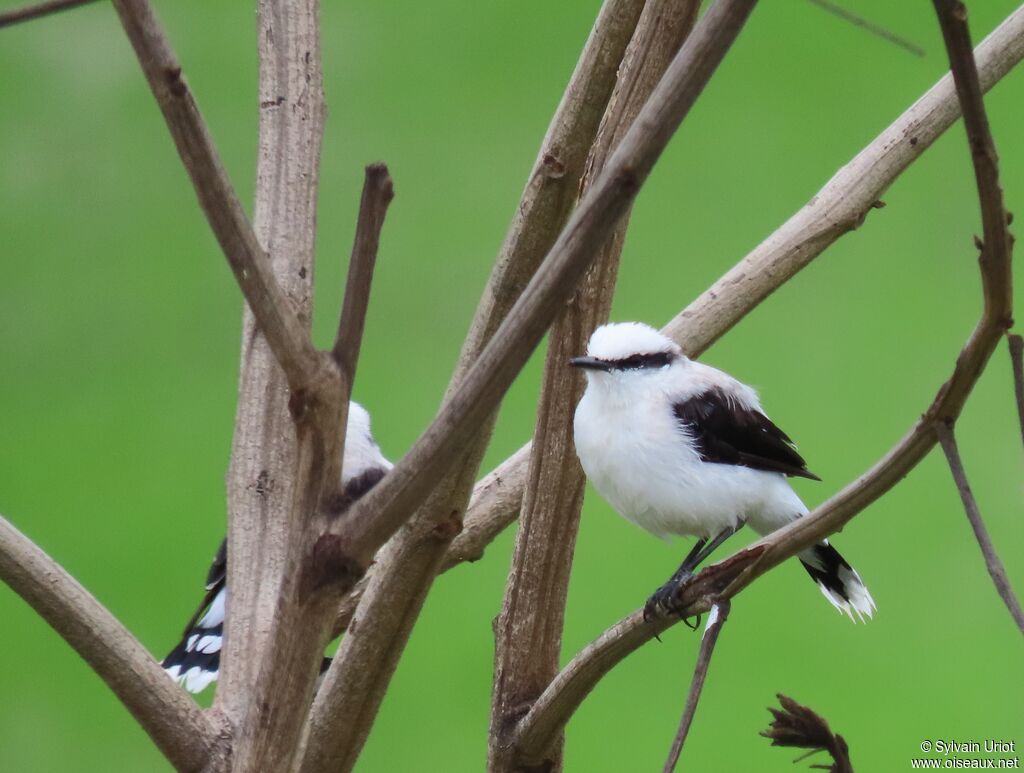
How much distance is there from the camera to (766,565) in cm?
90

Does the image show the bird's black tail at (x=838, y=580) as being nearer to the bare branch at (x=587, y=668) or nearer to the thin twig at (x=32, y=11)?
the bare branch at (x=587, y=668)

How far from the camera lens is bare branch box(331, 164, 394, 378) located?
847 millimetres

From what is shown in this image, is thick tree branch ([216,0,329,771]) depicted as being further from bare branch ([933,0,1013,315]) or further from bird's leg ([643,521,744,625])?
bare branch ([933,0,1013,315])

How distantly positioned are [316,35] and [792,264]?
584mm

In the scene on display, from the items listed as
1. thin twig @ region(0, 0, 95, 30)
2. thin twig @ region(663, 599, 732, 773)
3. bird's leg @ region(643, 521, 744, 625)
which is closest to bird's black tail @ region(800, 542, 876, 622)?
bird's leg @ region(643, 521, 744, 625)

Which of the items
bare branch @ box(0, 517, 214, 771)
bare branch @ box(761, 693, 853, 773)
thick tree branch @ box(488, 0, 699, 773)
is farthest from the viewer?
thick tree branch @ box(488, 0, 699, 773)

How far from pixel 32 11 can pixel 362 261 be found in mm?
268

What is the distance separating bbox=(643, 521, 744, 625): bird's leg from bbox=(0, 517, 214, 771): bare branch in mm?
424

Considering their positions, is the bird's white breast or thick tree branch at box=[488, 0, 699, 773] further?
the bird's white breast

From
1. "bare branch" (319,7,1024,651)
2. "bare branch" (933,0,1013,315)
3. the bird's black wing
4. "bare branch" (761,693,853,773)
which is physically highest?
"bare branch" (319,7,1024,651)

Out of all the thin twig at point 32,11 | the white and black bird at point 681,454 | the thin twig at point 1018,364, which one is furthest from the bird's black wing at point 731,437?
the thin twig at point 32,11

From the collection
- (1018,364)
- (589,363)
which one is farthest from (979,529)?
(589,363)

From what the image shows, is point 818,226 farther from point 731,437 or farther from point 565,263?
point 565,263

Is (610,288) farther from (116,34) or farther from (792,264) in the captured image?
(116,34)
